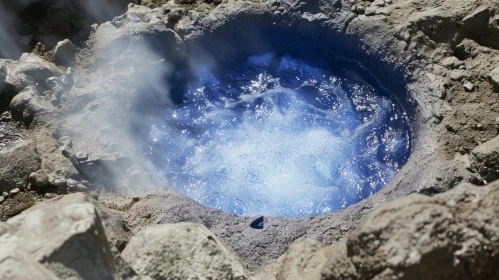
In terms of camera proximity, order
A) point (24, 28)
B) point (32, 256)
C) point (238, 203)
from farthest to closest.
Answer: point (24, 28) < point (238, 203) < point (32, 256)

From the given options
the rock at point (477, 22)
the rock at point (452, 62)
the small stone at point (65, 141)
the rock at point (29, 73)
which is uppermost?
the rock at point (477, 22)

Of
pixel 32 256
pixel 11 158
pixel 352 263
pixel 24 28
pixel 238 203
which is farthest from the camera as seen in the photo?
pixel 24 28

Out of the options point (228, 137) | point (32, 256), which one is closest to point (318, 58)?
point (228, 137)

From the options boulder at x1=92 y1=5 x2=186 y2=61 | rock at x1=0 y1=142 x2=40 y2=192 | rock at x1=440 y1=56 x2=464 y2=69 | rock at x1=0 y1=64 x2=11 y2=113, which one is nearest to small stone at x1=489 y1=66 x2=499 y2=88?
rock at x1=440 y1=56 x2=464 y2=69

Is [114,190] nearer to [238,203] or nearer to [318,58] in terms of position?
[238,203]

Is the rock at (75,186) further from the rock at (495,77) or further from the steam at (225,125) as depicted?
the rock at (495,77)

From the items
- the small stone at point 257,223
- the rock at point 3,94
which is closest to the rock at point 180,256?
the small stone at point 257,223
